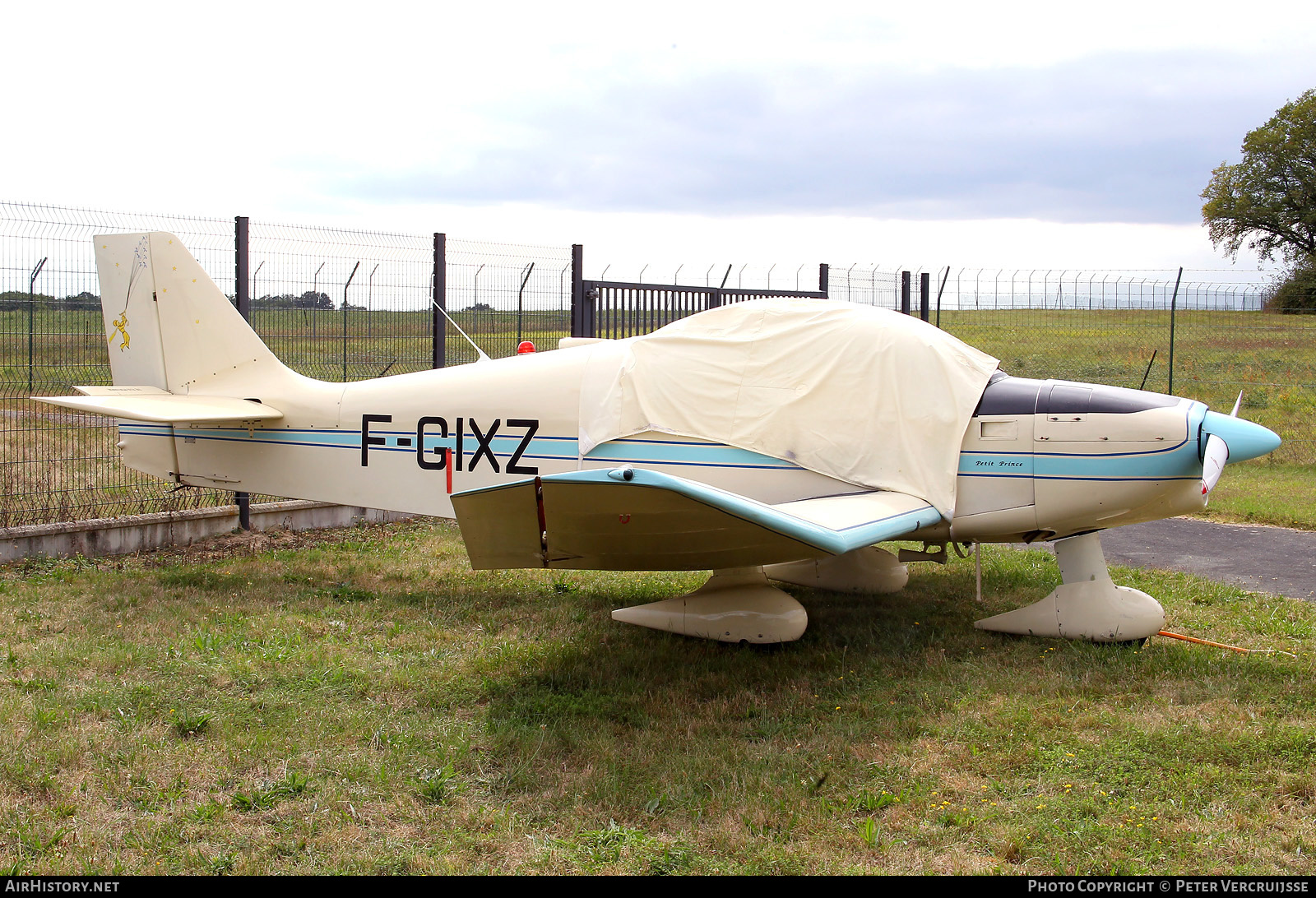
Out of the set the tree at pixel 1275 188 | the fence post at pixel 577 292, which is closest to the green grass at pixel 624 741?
the fence post at pixel 577 292

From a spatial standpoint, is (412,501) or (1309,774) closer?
(1309,774)

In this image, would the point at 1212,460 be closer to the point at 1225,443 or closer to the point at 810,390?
the point at 1225,443

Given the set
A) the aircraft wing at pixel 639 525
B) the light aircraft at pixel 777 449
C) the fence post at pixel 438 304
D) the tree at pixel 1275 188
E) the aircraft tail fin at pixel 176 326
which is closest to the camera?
the aircraft wing at pixel 639 525

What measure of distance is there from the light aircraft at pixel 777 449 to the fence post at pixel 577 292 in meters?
4.35

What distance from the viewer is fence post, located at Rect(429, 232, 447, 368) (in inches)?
409

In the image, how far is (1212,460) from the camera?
5.38 metres

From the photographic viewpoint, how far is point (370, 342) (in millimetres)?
10258

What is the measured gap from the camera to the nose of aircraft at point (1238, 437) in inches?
217

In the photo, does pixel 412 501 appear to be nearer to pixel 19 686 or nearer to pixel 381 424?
pixel 381 424

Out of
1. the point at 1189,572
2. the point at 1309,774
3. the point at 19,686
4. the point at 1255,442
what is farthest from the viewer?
the point at 1189,572

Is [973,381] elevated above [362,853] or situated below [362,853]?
above

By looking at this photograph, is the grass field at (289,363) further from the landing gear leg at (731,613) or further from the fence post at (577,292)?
the landing gear leg at (731,613)
